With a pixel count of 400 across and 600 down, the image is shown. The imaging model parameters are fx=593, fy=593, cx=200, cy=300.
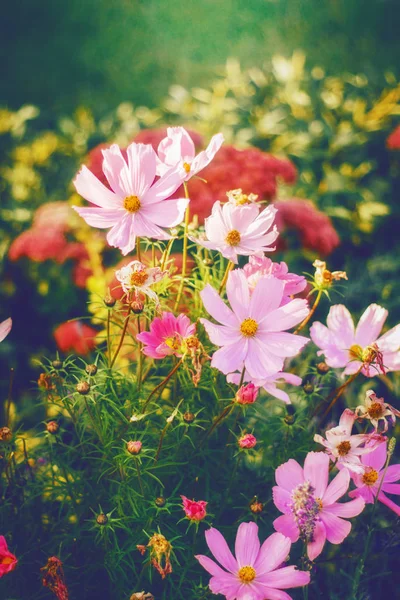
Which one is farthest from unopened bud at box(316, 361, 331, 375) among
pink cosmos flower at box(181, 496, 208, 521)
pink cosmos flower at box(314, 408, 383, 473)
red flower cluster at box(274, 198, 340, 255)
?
red flower cluster at box(274, 198, 340, 255)

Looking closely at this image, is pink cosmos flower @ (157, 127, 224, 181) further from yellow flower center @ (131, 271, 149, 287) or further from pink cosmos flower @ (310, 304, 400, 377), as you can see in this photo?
pink cosmos flower @ (310, 304, 400, 377)

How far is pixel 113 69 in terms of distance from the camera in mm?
3918

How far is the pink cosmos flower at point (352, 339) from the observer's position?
720 millimetres

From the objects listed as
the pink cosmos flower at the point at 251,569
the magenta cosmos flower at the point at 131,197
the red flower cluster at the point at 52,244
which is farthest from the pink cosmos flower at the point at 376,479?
the red flower cluster at the point at 52,244

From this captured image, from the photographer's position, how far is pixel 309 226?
1.43 meters

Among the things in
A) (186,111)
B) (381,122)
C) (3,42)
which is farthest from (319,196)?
(3,42)

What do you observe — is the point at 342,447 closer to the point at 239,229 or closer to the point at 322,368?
the point at 322,368

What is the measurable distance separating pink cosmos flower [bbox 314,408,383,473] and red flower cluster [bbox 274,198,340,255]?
2.74 feet

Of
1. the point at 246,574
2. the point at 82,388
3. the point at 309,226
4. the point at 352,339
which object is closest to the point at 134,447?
the point at 82,388

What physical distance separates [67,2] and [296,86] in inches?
108

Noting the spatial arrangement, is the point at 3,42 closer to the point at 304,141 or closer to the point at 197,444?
the point at 304,141

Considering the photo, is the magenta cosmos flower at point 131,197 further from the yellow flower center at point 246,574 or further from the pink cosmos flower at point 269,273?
the yellow flower center at point 246,574

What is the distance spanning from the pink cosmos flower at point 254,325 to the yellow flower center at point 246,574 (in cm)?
20

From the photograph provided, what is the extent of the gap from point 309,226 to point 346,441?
0.87 meters
